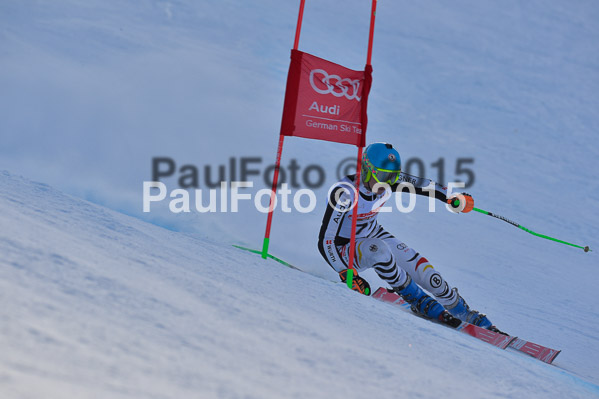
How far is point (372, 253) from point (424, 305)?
500 millimetres

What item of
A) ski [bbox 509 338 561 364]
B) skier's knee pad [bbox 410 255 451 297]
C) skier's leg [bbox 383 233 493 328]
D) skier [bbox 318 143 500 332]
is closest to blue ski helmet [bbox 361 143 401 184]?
skier [bbox 318 143 500 332]

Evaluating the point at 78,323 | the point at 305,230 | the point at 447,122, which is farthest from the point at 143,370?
the point at 447,122

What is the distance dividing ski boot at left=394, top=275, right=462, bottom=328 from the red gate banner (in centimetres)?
107

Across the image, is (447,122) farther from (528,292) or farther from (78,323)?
(78,323)

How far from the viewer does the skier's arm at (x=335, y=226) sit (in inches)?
166

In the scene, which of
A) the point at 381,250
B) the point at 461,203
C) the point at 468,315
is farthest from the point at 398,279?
the point at 461,203

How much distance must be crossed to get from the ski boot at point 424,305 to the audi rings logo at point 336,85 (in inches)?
54.8

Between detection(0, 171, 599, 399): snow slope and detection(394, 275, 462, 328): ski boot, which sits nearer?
detection(0, 171, 599, 399): snow slope

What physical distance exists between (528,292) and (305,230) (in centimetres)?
208

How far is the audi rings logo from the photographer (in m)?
4.14

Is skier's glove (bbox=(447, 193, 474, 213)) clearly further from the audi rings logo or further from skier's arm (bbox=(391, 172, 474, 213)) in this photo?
the audi rings logo

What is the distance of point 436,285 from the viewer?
4.10 meters

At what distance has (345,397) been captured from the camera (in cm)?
175

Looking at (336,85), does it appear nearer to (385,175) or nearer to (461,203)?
(385,175)
